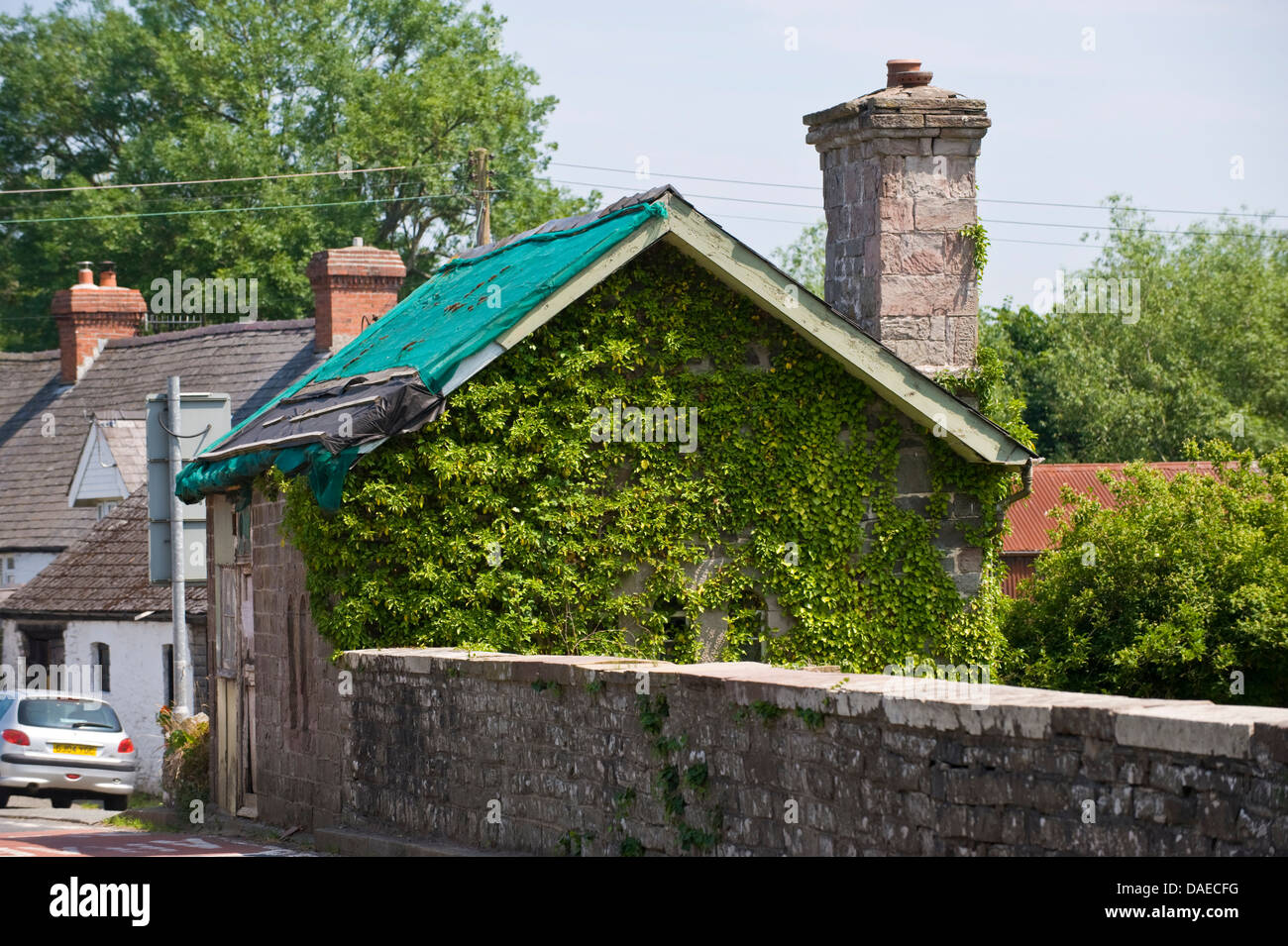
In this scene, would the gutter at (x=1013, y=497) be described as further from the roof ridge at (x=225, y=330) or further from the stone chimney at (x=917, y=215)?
the roof ridge at (x=225, y=330)

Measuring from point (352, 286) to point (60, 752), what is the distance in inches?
470

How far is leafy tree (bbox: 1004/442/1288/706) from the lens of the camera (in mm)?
22406

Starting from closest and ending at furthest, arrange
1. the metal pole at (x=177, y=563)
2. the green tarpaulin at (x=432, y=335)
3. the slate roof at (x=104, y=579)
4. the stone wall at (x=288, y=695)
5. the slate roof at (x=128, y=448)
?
the green tarpaulin at (x=432, y=335) < the stone wall at (x=288, y=695) < the metal pole at (x=177, y=563) < the slate roof at (x=104, y=579) < the slate roof at (x=128, y=448)

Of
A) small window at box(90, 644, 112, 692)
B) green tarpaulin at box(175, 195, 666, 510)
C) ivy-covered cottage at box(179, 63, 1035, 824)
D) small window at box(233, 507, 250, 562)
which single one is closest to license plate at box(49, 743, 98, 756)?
green tarpaulin at box(175, 195, 666, 510)

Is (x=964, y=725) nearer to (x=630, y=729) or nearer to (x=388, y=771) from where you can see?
(x=630, y=729)

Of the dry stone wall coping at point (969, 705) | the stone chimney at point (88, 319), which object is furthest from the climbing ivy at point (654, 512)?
the stone chimney at point (88, 319)

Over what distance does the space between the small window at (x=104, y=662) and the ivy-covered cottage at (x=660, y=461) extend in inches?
564

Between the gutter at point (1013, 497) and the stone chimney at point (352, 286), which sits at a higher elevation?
the stone chimney at point (352, 286)

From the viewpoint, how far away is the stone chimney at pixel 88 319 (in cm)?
3872

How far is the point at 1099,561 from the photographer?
78.5ft

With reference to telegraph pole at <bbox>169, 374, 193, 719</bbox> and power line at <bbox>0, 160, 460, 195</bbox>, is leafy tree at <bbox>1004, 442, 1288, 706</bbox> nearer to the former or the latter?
telegraph pole at <bbox>169, 374, 193, 719</bbox>

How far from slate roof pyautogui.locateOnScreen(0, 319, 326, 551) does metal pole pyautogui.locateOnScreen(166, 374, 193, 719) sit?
1283 centimetres

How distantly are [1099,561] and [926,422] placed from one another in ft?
33.0
